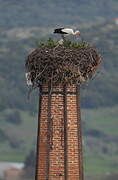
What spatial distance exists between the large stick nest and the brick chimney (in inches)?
11.7

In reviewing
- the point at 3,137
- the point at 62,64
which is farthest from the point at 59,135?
the point at 3,137

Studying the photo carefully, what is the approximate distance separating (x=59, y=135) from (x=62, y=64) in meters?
1.71

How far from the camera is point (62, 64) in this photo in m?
26.2

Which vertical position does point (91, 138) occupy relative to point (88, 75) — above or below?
above

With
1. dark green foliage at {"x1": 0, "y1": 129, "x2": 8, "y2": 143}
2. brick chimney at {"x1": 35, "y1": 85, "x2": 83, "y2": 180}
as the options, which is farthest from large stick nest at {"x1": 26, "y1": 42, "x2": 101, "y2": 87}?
dark green foliage at {"x1": 0, "y1": 129, "x2": 8, "y2": 143}

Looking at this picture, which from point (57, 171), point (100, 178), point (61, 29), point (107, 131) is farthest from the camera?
point (107, 131)

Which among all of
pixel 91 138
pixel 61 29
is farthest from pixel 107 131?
pixel 61 29

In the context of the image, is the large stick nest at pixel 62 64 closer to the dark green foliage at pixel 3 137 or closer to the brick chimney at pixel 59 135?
the brick chimney at pixel 59 135

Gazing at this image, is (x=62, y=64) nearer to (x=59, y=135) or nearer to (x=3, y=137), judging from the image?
(x=59, y=135)

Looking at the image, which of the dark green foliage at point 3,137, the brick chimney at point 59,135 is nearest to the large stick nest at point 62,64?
the brick chimney at point 59,135

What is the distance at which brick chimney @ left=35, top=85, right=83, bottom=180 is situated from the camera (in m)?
26.0

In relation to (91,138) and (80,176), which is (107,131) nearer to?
(91,138)

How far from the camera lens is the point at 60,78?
26.3 meters

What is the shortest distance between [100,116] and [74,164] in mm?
158021
